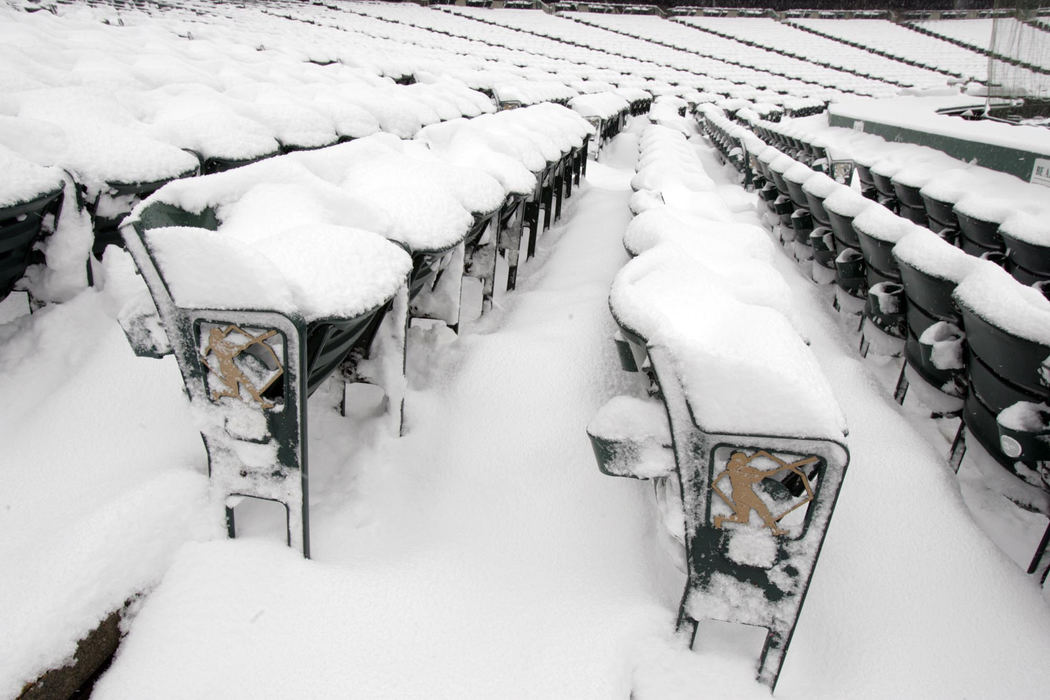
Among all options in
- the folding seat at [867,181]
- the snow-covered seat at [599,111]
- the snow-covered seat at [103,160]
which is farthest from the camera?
the snow-covered seat at [599,111]

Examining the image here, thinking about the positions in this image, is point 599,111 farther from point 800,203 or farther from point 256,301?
point 256,301

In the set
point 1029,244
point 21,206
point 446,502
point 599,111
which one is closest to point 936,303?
point 1029,244

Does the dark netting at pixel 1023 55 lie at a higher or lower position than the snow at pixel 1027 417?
Result: higher

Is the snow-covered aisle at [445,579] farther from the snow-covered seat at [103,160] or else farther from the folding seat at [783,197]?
the folding seat at [783,197]

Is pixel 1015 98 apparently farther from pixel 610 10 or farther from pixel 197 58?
pixel 610 10

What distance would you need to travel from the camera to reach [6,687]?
119 centimetres

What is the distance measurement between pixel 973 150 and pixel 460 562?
6421mm

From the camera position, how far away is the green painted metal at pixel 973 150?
5.20 m

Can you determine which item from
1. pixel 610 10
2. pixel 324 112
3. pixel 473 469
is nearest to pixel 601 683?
pixel 473 469

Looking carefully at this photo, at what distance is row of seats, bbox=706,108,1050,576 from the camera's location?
59.2 inches

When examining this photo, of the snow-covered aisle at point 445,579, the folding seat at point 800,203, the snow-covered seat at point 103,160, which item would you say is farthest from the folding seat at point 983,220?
the snow-covered seat at point 103,160

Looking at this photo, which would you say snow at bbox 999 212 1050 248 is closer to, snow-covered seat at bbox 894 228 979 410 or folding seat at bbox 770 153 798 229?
snow-covered seat at bbox 894 228 979 410

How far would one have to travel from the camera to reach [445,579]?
159cm

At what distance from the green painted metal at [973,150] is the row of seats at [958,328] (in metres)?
3.22
